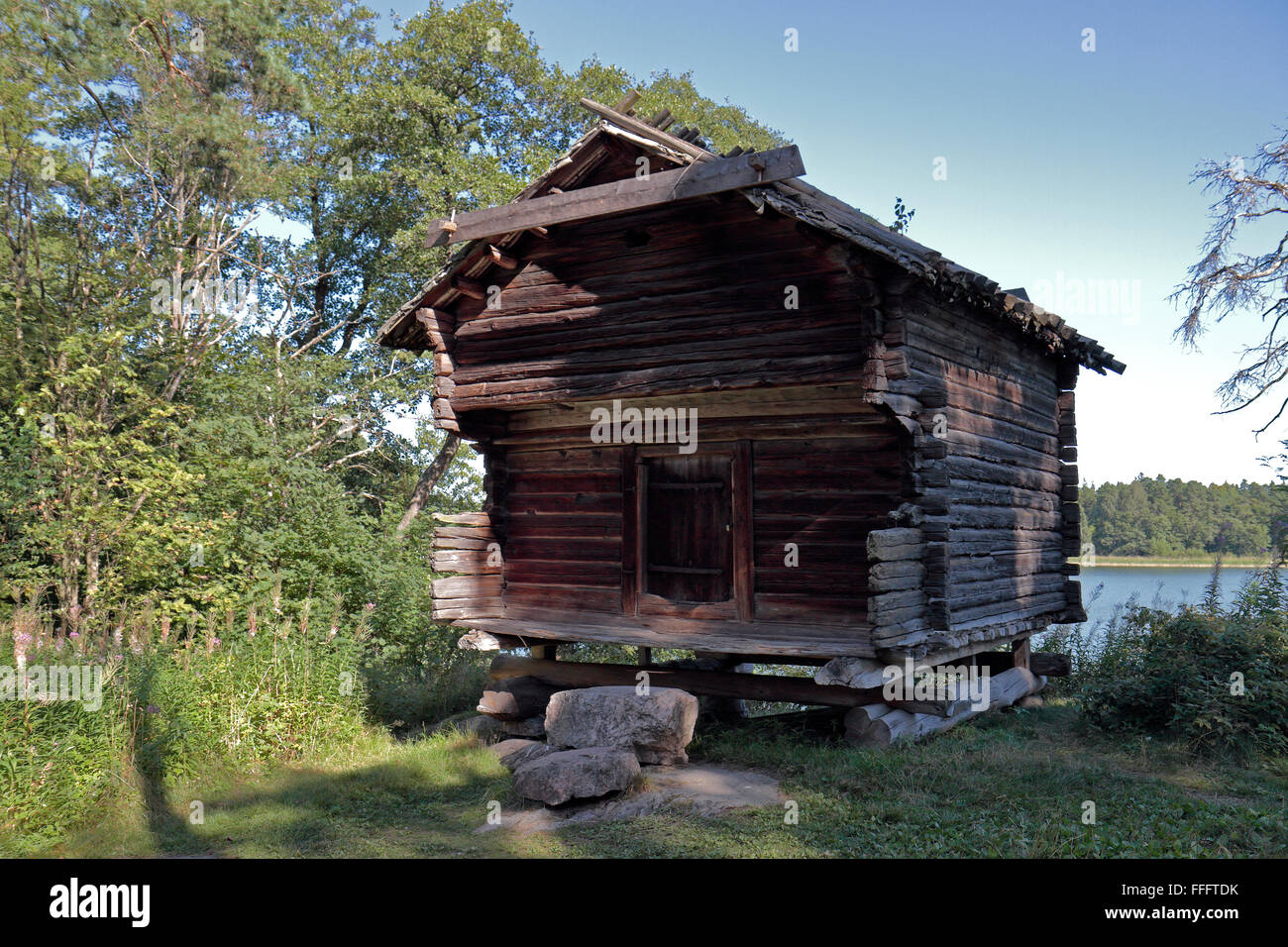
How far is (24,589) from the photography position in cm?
1178

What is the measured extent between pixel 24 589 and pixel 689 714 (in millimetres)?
9170

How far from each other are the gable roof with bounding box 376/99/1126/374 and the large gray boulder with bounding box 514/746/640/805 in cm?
527

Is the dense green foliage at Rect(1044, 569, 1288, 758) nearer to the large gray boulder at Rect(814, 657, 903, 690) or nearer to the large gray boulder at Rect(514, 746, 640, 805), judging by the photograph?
the large gray boulder at Rect(814, 657, 903, 690)

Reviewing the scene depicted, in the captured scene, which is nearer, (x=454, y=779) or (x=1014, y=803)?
(x=1014, y=803)

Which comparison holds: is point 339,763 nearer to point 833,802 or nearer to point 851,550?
point 833,802

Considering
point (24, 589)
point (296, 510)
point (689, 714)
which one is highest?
point (296, 510)

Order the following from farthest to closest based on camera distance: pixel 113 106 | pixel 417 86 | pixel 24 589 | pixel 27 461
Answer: pixel 417 86, pixel 113 106, pixel 27 461, pixel 24 589

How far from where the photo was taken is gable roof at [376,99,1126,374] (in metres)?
8.74

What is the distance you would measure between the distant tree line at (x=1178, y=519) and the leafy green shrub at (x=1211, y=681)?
89.3 feet

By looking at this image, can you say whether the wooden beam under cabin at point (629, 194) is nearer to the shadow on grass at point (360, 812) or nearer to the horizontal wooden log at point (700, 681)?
the horizontal wooden log at point (700, 681)

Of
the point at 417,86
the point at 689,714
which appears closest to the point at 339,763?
the point at 689,714

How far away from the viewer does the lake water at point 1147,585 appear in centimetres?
1457

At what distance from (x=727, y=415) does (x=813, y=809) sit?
4.72m

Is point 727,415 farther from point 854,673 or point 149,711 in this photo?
point 149,711
